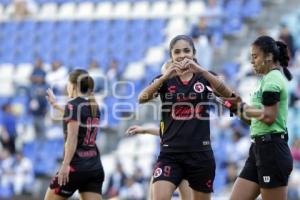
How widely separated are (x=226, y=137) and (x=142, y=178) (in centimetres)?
190

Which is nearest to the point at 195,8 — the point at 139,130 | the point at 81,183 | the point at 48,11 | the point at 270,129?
the point at 48,11

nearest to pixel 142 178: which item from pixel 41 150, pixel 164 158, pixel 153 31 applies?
pixel 41 150

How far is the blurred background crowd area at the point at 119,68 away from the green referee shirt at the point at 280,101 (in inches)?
274

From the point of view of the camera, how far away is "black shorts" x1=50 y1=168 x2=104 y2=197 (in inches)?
396

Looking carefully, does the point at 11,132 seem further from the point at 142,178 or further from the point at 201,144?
the point at 201,144

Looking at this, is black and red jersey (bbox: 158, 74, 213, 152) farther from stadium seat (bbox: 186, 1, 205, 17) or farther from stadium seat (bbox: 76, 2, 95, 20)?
stadium seat (bbox: 76, 2, 95, 20)

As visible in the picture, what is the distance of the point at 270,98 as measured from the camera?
8.14 m

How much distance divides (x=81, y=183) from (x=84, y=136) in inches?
23.0

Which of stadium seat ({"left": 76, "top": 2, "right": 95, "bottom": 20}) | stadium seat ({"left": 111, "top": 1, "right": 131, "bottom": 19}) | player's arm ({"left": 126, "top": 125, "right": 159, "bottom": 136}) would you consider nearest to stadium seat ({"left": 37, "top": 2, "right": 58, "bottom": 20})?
stadium seat ({"left": 76, "top": 2, "right": 95, "bottom": 20})

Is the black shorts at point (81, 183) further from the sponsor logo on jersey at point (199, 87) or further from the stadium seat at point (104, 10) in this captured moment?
the stadium seat at point (104, 10)

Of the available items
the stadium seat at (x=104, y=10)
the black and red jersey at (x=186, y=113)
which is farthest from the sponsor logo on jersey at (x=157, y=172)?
the stadium seat at (x=104, y=10)

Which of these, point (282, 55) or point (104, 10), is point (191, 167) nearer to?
point (282, 55)

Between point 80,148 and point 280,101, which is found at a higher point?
point 280,101

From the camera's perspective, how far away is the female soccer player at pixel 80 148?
996 centimetres
